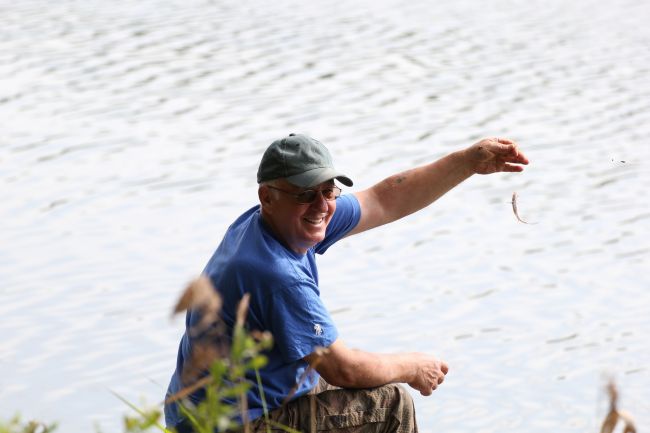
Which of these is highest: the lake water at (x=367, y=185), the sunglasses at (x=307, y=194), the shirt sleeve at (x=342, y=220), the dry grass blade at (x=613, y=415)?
the dry grass blade at (x=613, y=415)

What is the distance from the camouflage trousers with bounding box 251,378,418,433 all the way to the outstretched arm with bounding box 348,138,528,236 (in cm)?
75

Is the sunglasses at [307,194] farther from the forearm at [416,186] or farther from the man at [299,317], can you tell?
the forearm at [416,186]

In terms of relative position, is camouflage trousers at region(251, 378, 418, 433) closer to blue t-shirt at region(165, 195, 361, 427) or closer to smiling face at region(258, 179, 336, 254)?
blue t-shirt at region(165, 195, 361, 427)

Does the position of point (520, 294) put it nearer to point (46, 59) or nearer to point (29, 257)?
point (29, 257)

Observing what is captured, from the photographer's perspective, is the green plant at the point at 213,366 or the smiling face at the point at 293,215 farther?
the smiling face at the point at 293,215

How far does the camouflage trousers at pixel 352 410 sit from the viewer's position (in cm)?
407

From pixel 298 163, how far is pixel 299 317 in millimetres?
502

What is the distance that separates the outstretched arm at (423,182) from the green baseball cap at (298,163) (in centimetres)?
69

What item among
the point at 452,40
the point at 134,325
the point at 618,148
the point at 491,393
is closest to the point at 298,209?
the point at 491,393

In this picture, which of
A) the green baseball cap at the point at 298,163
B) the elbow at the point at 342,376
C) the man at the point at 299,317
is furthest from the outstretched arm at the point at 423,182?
the elbow at the point at 342,376

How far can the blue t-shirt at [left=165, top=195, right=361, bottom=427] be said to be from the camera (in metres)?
3.77

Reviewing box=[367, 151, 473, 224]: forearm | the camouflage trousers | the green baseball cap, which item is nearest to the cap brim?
the green baseball cap

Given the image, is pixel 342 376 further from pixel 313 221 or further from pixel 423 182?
pixel 423 182

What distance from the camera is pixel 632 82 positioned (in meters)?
12.2
